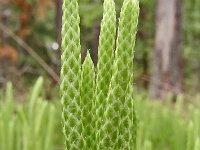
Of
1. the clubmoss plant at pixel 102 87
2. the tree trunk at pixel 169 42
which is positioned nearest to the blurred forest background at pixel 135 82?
the tree trunk at pixel 169 42

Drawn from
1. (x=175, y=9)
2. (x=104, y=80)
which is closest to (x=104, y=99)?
(x=104, y=80)

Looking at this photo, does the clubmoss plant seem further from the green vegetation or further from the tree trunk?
the tree trunk

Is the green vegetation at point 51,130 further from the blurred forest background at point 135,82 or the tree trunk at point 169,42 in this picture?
the tree trunk at point 169,42

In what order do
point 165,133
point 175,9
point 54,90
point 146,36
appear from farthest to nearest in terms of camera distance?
point 146,36 → point 175,9 → point 54,90 → point 165,133

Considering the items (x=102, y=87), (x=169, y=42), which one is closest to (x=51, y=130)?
(x=102, y=87)

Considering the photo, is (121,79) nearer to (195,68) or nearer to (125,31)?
(125,31)
